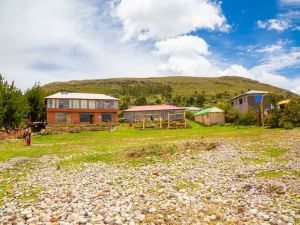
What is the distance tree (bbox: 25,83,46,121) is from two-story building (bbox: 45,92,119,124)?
231 cm

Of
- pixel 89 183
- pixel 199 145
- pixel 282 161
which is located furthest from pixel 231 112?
pixel 89 183

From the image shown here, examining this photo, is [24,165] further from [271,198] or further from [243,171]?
[271,198]

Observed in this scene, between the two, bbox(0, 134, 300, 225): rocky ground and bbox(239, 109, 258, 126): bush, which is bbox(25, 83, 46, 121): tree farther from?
bbox(0, 134, 300, 225): rocky ground

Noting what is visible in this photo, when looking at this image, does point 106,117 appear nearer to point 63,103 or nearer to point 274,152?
point 63,103

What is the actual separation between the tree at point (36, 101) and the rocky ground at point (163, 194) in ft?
178

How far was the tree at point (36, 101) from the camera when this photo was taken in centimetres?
6669

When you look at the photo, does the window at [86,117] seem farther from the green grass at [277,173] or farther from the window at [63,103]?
the green grass at [277,173]

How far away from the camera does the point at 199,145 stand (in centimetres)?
2473

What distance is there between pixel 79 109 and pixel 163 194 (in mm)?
62199

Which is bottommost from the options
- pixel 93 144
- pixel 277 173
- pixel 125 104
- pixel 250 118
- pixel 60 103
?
pixel 93 144

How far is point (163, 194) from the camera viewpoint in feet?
35.3

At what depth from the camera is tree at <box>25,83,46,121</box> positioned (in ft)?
219

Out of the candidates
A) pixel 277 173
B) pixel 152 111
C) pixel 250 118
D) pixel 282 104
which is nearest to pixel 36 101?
pixel 152 111

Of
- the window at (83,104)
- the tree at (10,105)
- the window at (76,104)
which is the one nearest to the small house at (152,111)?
the window at (83,104)
